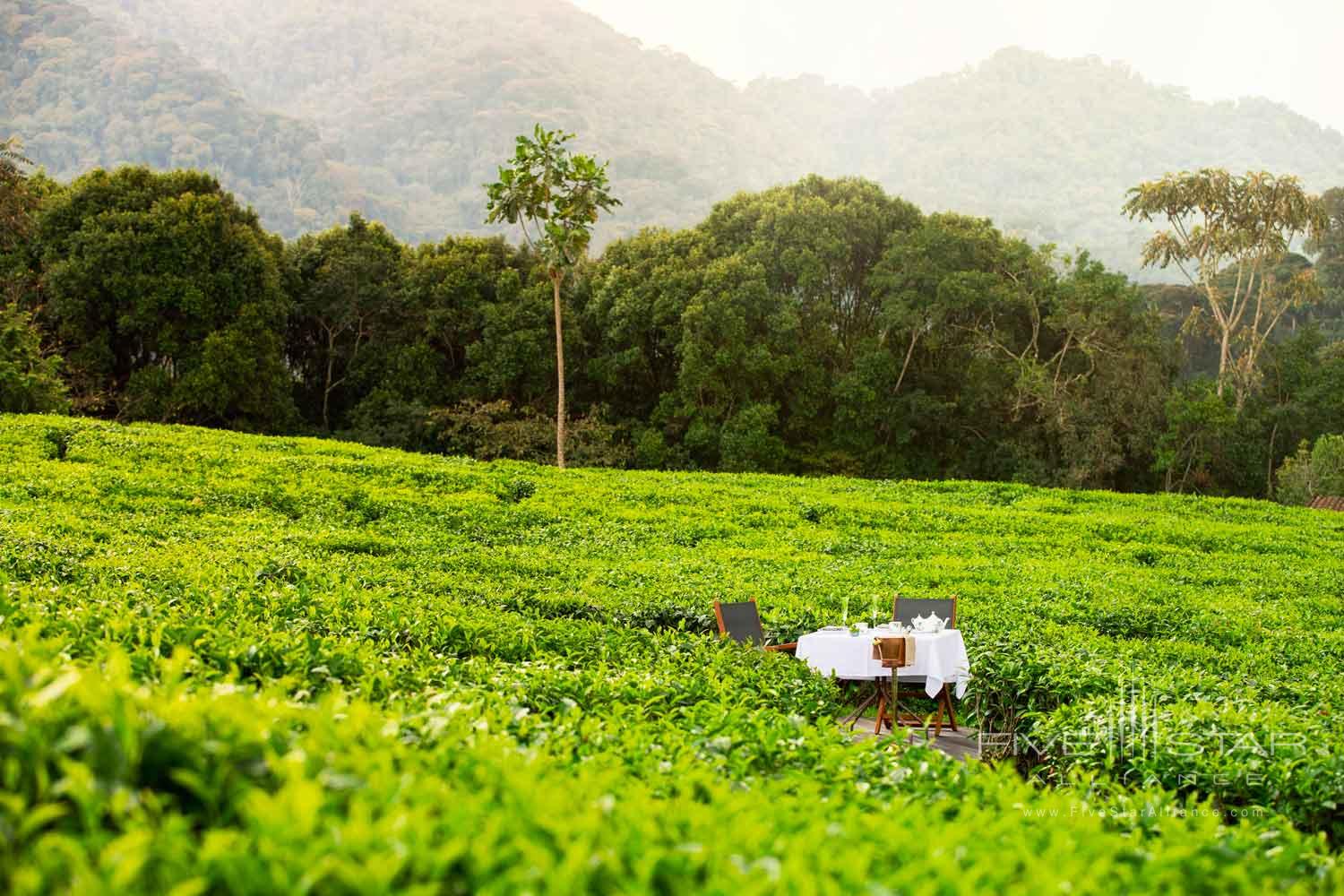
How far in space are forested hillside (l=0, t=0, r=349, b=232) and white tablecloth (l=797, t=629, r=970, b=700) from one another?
77.1 m

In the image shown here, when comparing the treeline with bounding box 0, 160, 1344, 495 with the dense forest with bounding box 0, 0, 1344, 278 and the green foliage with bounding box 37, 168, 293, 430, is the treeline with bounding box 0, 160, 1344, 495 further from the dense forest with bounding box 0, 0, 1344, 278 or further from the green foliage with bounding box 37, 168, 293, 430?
the dense forest with bounding box 0, 0, 1344, 278

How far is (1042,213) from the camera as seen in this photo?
292 feet

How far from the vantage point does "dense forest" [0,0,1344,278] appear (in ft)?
282

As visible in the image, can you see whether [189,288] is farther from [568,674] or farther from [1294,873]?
[1294,873]

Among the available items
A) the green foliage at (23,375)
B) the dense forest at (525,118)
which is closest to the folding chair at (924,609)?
the green foliage at (23,375)

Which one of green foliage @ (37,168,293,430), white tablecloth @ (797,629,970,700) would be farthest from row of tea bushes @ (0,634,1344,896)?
green foliage @ (37,168,293,430)

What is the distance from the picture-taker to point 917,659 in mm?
8102

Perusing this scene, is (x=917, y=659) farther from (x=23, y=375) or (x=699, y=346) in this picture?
(x=699, y=346)

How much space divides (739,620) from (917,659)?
149cm

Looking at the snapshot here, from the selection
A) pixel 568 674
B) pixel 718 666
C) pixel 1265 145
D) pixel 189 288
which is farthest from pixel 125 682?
pixel 1265 145

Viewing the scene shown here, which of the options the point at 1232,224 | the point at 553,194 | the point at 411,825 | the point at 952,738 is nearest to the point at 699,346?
the point at 553,194

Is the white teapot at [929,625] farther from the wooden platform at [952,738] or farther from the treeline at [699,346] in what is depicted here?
the treeline at [699,346]

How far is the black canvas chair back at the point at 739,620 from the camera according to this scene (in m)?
8.45

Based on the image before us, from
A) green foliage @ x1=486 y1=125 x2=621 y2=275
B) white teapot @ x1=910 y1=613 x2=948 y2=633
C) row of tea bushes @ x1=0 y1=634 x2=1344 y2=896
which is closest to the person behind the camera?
row of tea bushes @ x1=0 y1=634 x2=1344 y2=896
